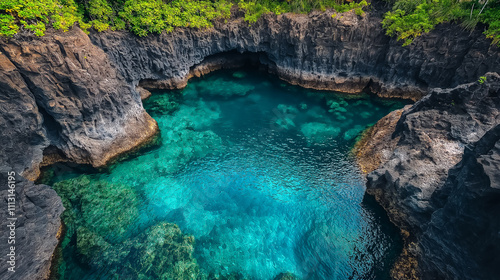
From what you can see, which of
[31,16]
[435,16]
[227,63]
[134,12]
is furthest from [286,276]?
[227,63]

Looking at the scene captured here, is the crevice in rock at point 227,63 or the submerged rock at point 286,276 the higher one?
the crevice in rock at point 227,63

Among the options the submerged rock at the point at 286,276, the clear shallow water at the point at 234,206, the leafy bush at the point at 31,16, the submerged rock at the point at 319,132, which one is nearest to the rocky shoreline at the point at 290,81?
the leafy bush at the point at 31,16

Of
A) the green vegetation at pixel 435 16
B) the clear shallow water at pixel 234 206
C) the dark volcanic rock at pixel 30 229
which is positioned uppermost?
the green vegetation at pixel 435 16

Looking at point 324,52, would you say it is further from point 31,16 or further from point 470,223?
point 31,16

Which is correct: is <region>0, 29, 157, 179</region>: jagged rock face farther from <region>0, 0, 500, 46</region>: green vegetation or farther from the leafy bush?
<region>0, 0, 500, 46</region>: green vegetation

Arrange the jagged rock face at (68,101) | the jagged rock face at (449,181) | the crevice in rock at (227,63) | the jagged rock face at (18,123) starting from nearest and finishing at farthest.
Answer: the jagged rock face at (449,181) → the jagged rock face at (18,123) → the jagged rock face at (68,101) → the crevice in rock at (227,63)

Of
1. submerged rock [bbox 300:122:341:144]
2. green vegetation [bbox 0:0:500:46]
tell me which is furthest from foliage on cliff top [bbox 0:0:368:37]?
submerged rock [bbox 300:122:341:144]

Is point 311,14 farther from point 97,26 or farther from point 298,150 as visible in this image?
point 97,26

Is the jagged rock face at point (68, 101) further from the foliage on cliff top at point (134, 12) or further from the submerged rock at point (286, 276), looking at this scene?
the submerged rock at point (286, 276)
